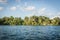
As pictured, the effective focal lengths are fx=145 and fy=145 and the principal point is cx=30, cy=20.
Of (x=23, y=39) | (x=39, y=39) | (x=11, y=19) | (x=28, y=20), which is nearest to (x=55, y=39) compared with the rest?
(x=39, y=39)

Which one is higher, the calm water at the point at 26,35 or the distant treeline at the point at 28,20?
the distant treeline at the point at 28,20

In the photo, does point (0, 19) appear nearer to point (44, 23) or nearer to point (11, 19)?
point (11, 19)

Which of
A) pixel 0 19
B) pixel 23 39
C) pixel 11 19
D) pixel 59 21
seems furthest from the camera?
pixel 59 21

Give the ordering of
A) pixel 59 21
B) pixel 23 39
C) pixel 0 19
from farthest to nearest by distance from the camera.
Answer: pixel 59 21 < pixel 0 19 < pixel 23 39

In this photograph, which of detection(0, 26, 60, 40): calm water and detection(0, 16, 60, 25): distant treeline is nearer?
detection(0, 26, 60, 40): calm water

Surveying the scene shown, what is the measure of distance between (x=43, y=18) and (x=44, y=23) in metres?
0.49

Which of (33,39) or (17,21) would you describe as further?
(17,21)

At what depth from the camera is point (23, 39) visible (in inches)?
295

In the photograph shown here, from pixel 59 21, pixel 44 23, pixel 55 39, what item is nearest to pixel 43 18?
pixel 44 23

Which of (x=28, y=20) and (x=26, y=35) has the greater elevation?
(x=28, y=20)

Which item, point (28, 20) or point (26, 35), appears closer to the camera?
point (26, 35)

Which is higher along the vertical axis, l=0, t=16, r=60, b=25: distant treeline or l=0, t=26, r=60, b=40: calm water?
l=0, t=16, r=60, b=25: distant treeline

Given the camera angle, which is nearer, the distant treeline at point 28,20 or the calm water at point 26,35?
the calm water at point 26,35

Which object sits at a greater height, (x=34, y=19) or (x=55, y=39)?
(x=34, y=19)
